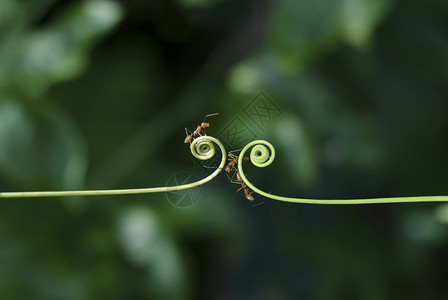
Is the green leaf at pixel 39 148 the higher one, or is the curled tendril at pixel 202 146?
the green leaf at pixel 39 148

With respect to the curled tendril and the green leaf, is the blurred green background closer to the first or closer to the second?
the green leaf

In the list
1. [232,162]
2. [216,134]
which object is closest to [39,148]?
[216,134]

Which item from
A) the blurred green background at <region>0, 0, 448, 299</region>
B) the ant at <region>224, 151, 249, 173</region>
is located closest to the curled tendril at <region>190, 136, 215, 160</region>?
the ant at <region>224, 151, 249, 173</region>

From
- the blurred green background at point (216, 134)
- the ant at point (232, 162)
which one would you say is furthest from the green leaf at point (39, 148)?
the ant at point (232, 162)

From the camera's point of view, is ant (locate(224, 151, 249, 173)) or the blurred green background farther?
the blurred green background

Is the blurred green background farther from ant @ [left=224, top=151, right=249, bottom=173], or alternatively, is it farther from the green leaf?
ant @ [left=224, top=151, right=249, bottom=173]

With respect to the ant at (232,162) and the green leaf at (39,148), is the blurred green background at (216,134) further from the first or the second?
the ant at (232,162)

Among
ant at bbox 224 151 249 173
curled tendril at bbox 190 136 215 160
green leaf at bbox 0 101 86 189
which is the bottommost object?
ant at bbox 224 151 249 173

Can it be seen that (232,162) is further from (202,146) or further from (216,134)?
(216,134)

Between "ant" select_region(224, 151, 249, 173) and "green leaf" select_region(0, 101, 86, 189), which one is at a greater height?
"green leaf" select_region(0, 101, 86, 189)
